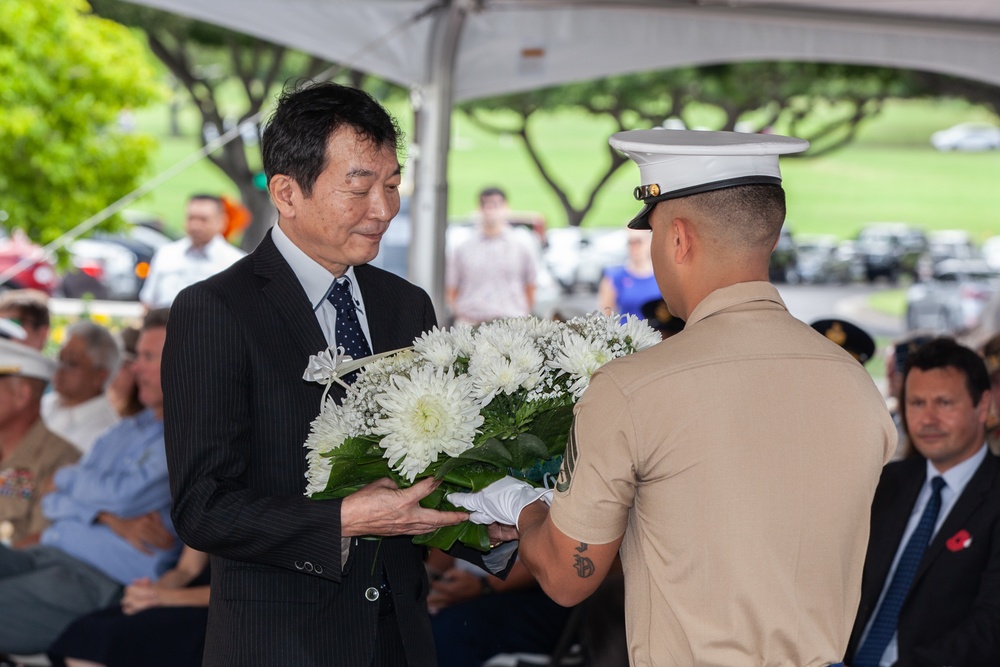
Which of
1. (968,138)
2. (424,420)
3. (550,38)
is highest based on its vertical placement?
(968,138)

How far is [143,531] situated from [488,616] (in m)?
1.47

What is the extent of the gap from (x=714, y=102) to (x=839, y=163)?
22622 millimetres

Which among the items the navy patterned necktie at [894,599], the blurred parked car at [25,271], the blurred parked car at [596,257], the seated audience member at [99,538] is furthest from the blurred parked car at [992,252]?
the seated audience member at [99,538]

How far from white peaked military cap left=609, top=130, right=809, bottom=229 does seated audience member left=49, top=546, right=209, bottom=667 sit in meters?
2.99

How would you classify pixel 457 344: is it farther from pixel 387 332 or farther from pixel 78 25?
pixel 78 25

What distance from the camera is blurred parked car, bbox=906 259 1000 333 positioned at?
1716cm

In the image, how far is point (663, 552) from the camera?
185cm

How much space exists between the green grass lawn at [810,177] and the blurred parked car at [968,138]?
0.42 meters

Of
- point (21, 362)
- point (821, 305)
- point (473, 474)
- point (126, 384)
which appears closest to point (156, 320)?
point (126, 384)

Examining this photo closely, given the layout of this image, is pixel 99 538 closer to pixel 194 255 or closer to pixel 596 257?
pixel 194 255

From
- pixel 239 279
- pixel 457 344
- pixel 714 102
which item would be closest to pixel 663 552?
pixel 457 344

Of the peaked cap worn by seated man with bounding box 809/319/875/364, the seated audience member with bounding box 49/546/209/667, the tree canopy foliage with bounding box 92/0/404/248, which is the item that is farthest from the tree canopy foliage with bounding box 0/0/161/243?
the peaked cap worn by seated man with bounding box 809/319/875/364

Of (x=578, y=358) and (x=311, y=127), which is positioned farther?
(x=311, y=127)

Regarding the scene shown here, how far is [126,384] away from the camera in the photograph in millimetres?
5547
